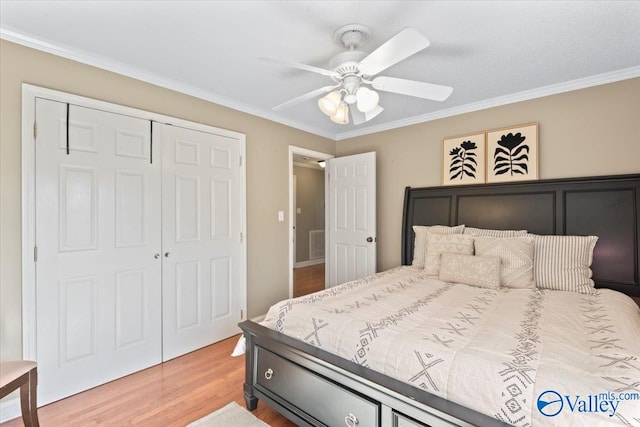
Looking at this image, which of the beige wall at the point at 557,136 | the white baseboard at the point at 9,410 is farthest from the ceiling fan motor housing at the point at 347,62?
the white baseboard at the point at 9,410

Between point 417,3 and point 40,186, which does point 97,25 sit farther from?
point 417,3

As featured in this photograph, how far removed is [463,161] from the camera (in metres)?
3.29

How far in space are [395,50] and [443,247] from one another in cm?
185

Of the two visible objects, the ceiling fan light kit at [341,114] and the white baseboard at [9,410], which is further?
the ceiling fan light kit at [341,114]

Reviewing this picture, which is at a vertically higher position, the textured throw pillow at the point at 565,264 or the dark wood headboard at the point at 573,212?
the dark wood headboard at the point at 573,212

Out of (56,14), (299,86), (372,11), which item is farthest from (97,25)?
(372,11)

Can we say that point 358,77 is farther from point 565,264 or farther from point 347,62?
point 565,264

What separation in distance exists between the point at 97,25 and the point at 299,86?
1.48m

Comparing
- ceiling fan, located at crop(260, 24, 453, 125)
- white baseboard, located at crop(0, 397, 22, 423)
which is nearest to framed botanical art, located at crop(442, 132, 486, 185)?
ceiling fan, located at crop(260, 24, 453, 125)

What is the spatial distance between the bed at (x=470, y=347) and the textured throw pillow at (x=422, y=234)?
0.49 m

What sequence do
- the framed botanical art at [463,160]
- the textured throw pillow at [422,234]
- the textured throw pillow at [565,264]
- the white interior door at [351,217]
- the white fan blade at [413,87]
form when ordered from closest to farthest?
the white fan blade at [413,87]
the textured throw pillow at [565,264]
the textured throw pillow at [422,234]
the framed botanical art at [463,160]
the white interior door at [351,217]

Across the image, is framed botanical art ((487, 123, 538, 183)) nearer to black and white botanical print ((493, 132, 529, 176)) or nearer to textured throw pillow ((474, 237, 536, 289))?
black and white botanical print ((493, 132, 529, 176))

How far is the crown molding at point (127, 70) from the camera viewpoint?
196 centimetres

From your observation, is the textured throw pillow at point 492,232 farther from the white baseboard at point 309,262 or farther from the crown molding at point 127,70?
the white baseboard at point 309,262
